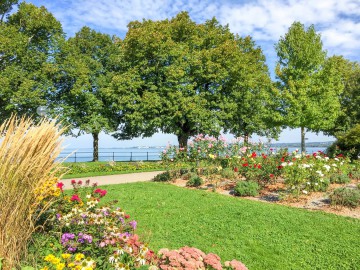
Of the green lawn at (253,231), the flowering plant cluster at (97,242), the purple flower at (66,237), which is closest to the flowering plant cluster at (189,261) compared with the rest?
the flowering plant cluster at (97,242)

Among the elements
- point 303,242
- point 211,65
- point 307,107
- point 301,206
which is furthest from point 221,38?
point 303,242

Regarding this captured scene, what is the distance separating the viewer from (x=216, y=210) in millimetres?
6875

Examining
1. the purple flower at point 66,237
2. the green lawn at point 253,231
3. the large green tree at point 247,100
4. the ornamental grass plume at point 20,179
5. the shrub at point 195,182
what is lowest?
the green lawn at point 253,231

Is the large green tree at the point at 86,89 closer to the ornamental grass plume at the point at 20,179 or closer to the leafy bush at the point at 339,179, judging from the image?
the leafy bush at the point at 339,179

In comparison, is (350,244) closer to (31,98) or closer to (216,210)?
(216,210)

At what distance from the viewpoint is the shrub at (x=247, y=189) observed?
8.58 meters

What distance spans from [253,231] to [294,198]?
2.88 m

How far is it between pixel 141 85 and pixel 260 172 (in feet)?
46.8

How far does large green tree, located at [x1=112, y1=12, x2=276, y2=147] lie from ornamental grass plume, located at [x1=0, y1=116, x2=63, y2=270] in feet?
54.4

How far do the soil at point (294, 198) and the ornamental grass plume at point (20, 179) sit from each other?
6.08 metres

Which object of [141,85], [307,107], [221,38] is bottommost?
[307,107]

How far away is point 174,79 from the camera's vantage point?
2038cm

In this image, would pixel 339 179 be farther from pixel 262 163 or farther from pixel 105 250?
pixel 105 250

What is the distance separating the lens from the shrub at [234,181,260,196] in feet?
28.1
